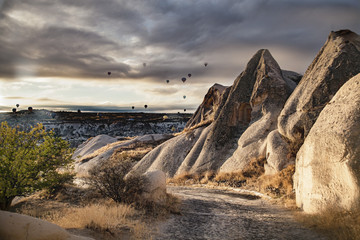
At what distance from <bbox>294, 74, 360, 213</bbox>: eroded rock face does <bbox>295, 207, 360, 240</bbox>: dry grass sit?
0.29 metres

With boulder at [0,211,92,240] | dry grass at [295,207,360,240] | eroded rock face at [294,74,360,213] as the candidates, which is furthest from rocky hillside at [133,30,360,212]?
boulder at [0,211,92,240]

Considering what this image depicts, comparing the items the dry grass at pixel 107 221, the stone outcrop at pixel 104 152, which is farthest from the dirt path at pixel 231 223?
the stone outcrop at pixel 104 152

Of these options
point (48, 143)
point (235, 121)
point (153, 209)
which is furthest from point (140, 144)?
point (153, 209)

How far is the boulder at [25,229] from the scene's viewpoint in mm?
5371

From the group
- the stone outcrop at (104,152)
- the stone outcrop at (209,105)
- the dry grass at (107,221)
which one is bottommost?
the stone outcrop at (104,152)

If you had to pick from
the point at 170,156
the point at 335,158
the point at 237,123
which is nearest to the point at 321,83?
the point at 335,158

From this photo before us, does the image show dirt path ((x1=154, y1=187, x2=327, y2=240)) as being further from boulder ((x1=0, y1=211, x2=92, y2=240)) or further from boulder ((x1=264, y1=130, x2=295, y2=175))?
boulder ((x1=264, y1=130, x2=295, y2=175))

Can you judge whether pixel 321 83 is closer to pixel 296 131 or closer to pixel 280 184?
pixel 296 131

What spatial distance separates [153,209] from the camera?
37.3 feet

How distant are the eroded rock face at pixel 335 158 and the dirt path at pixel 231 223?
1.37 m

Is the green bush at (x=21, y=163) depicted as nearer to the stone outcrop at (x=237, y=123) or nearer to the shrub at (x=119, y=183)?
the shrub at (x=119, y=183)

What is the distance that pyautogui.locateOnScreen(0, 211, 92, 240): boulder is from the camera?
5371mm

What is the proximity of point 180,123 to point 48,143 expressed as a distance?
327 ft

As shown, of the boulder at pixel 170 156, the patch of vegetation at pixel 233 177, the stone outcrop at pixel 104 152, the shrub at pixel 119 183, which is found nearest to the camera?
the shrub at pixel 119 183
